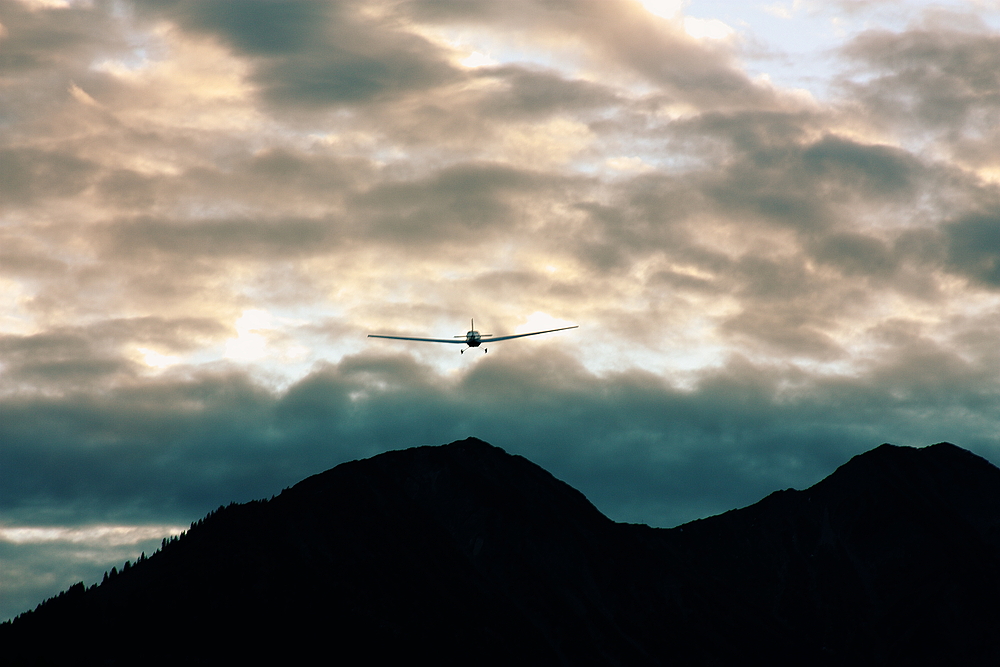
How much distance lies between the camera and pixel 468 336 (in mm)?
194125
